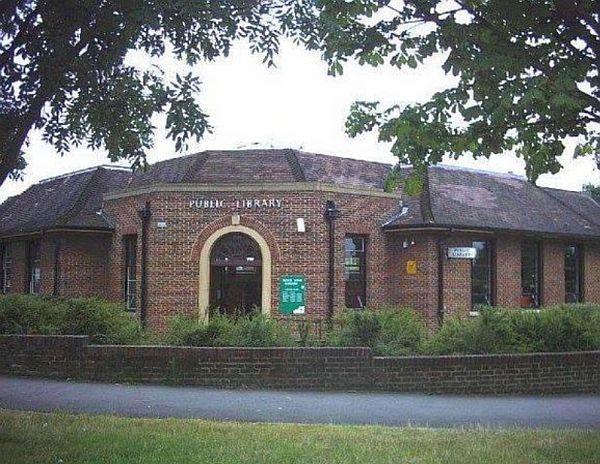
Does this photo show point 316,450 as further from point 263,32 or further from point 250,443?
point 263,32

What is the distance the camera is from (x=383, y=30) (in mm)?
7414

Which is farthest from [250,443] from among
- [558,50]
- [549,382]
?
[549,382]

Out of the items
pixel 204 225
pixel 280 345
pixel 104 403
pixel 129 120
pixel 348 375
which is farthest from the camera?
pixel 204 225

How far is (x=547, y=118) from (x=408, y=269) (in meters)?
17.3

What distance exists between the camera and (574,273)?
1126 inches

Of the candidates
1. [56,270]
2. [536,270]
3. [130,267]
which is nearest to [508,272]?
[536,270]

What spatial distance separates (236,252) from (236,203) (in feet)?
4.73

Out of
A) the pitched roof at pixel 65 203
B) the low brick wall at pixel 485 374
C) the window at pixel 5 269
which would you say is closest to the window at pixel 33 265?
the pitched roof at pixel 65 203

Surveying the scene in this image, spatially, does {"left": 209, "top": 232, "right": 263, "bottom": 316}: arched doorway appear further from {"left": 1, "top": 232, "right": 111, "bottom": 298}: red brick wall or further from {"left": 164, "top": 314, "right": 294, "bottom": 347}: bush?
{"left": 164, "top": 314, "right": 294, "bottom": 347}: bush

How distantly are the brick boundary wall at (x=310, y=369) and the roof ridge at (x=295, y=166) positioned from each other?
10.6 m

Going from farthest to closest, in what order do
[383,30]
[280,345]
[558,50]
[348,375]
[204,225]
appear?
[204,225] → [280,345] → [348,375] → [383,30] → [558,50]

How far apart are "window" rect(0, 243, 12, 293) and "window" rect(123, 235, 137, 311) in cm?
700

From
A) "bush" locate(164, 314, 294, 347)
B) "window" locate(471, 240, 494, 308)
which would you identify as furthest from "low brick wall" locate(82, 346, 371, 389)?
"window" locate(471, 240, 494, 308)

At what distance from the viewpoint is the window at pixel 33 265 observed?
28016 mm
